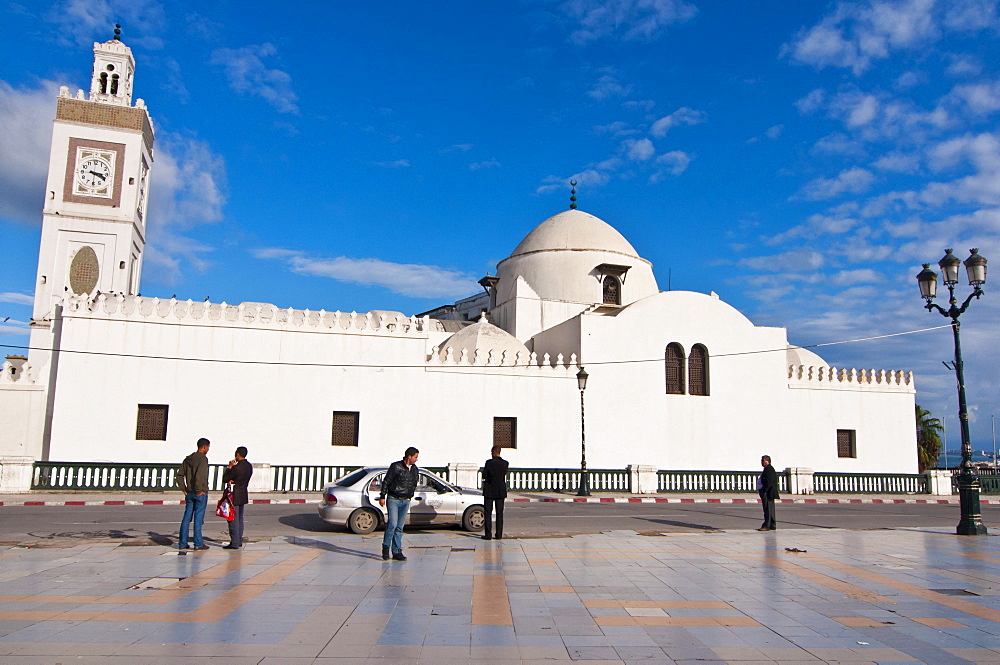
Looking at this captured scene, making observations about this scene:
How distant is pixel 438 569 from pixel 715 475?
54.6ft

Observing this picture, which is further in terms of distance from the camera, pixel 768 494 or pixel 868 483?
pixel 868 483

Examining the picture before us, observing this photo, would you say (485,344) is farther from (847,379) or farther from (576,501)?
(847,379)

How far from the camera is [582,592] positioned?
6.93 meters

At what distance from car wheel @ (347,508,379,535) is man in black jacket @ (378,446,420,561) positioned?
9.24ft

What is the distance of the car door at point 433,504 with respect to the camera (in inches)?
459

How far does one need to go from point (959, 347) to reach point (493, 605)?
10881 mm

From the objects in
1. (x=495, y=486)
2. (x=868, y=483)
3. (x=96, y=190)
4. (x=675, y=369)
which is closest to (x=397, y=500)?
(x=495, y=486)

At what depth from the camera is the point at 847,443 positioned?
28609mm

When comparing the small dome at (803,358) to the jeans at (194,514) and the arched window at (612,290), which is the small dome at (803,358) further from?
the jeans at (194,514)

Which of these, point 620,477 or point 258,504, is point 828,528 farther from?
point 258,504

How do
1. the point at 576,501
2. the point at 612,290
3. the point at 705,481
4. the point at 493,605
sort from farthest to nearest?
the point at 612,290 < the point at 705,481 < the point at 576,501 < the point at 493,605

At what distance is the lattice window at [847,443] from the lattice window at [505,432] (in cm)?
1362

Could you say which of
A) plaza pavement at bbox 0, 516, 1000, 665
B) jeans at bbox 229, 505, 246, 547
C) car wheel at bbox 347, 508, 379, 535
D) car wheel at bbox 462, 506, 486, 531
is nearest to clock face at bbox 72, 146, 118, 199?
plaza pavement at bbox 0, 516, 1000, 665

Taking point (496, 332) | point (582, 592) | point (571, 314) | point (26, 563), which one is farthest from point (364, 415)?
point (582, 592)
